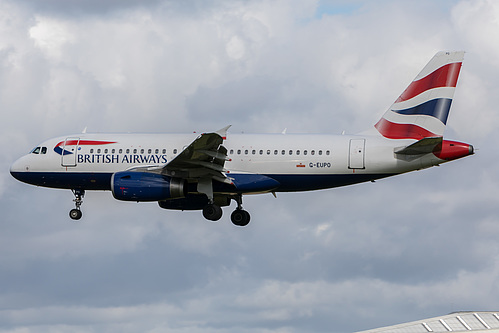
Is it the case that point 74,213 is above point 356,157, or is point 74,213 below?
above

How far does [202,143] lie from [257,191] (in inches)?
207

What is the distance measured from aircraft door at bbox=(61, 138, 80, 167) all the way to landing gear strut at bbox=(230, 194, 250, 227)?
10.5m

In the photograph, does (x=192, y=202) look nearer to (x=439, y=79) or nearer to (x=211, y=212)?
(x=211, y=212)

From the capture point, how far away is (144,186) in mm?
53375

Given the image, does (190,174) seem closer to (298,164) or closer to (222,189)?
(222,189)

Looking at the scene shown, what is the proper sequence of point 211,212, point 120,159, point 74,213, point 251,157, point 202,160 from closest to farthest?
1. point 202,160
2. point 251,157
3. point 211,212
4. point 120,159
5. point 74,213

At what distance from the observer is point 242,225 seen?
58.5 meters

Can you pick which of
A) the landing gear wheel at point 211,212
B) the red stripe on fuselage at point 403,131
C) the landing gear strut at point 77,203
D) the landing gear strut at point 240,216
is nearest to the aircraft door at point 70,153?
the landing gear strut at point 77,203

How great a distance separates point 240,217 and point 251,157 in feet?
17.1

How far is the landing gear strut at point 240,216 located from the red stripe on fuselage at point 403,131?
10.2 m

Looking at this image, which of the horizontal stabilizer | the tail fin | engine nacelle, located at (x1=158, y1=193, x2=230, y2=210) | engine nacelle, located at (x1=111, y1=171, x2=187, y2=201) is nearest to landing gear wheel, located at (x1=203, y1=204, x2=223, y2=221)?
engine nacelle, located at (x1=111, y1=171, x2=187, y2=201)

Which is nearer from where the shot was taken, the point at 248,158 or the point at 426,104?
the point at 248,158

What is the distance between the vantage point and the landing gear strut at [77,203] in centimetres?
5825

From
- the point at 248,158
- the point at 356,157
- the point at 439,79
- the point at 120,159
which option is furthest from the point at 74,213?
the point at 439,79
